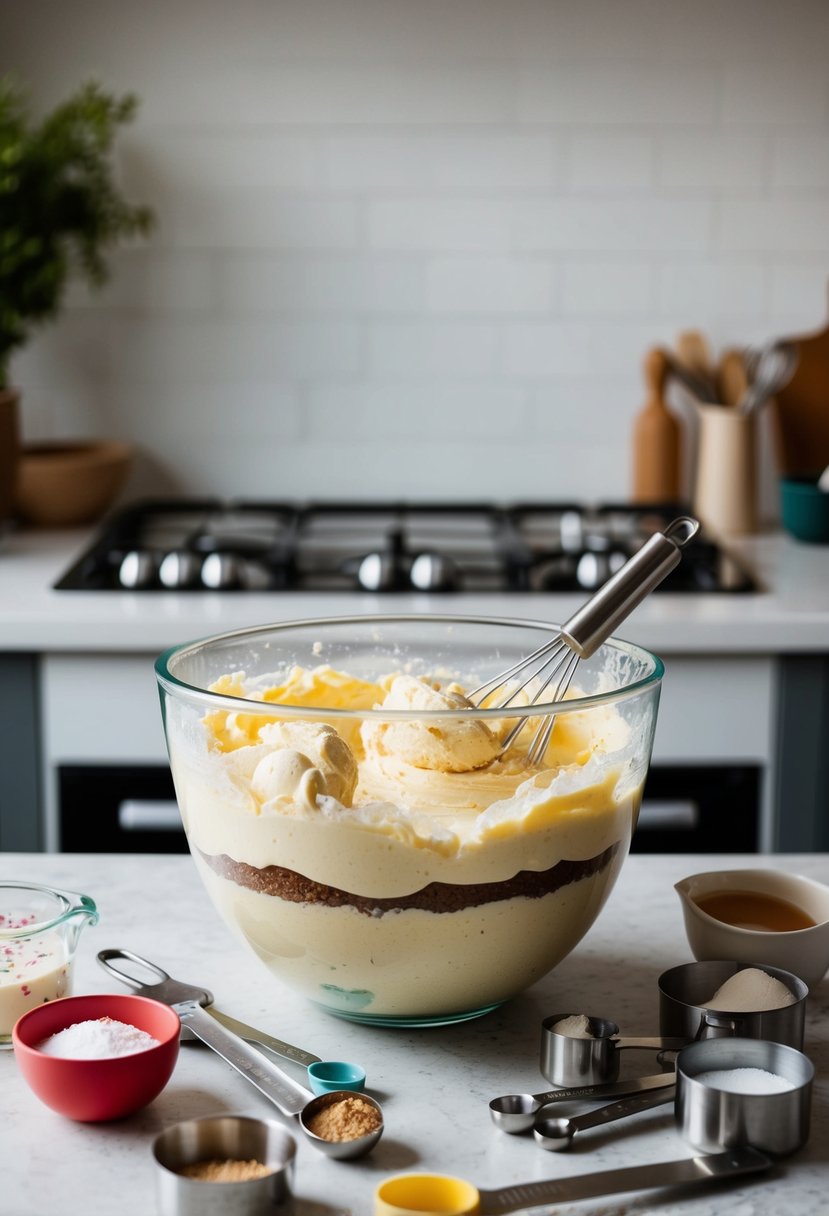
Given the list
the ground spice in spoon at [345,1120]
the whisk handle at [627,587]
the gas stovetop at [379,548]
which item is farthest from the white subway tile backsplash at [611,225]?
the ground spice in spoon at [345,1120]

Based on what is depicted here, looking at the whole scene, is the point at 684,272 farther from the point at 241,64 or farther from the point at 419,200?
the point at 241,64

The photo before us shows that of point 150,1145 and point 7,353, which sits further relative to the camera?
point 7,353

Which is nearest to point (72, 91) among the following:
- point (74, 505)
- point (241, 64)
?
point (241, 64)

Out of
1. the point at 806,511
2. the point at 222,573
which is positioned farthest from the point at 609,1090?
the point at 806,511

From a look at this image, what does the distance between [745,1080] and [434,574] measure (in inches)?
45.1

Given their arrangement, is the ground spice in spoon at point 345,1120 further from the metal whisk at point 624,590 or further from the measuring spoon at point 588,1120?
→ the metal whisk at point 624,590

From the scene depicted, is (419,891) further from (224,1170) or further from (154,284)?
(154,284)

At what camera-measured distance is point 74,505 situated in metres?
2.19

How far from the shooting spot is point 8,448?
202 centimetres

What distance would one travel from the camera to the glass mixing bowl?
74 centimetres

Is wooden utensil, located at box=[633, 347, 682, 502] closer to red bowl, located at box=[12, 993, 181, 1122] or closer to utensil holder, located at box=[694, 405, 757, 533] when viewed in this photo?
utensil holder, located at box=[694, 405, 757, 533]

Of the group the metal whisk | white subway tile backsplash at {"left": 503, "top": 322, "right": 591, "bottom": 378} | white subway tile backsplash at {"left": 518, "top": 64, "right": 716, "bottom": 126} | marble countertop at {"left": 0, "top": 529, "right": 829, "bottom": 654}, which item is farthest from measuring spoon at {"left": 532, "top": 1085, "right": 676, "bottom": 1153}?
white subway tile backsplash at {"left": 518, "top": 64, "right": 716, "bottom": 126}

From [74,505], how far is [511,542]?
70 centimetres

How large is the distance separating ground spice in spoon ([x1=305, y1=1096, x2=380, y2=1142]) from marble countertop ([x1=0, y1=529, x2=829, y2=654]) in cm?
101
